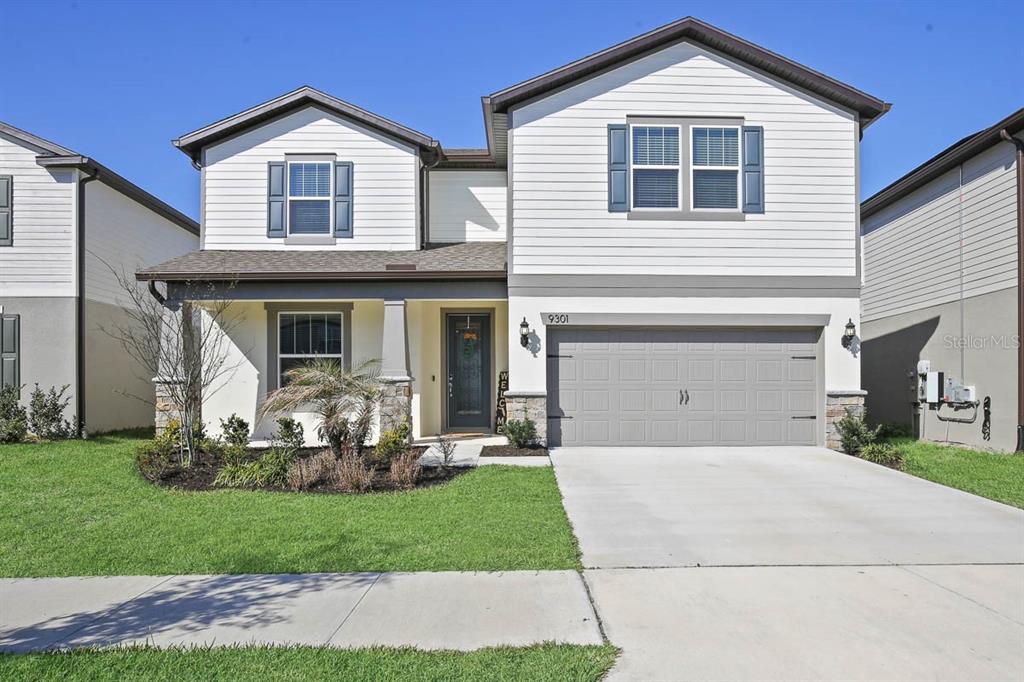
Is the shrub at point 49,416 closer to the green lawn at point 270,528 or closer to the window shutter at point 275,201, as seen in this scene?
the green lawn at point 270,528

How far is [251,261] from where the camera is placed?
39.5 ft

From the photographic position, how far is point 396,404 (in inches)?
450

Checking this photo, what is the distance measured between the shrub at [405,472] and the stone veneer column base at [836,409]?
7536mm

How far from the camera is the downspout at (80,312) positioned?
1314 centimetres

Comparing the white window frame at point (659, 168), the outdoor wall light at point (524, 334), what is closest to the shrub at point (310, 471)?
the outdoor wall light at point (524, 334)

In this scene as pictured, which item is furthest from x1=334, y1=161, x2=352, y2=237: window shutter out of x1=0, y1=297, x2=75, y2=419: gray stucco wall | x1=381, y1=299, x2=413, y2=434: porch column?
x1=0, y1=297, x2=75, y2=419: gray stucco wall

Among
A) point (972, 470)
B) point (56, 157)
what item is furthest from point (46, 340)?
point (972, 470)

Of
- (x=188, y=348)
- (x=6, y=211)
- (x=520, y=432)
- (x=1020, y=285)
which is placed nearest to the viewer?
(x=188, y=348)

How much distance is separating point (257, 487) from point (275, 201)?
663 centimetres

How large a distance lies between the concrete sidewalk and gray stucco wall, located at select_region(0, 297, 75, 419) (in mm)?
9647

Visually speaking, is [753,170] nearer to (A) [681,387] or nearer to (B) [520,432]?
(A) [681,387]

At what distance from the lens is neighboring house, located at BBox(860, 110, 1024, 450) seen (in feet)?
36.5

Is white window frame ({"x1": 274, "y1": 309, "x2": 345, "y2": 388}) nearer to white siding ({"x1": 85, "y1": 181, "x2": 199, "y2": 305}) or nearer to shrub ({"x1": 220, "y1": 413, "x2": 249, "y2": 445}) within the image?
shrub ({"x1": 220, "y1": 413, "x2": 249, "y2": 445})

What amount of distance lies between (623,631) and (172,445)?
892cm
